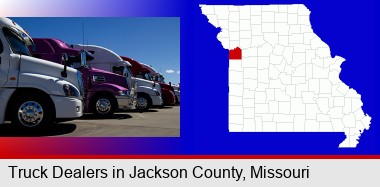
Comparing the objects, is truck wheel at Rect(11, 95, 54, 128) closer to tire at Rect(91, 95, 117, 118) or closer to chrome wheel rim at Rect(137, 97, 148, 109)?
tire at Rect(91, 95, 117, 118)

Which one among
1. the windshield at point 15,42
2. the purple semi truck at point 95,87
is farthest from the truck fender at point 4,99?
the purple semi truck at point 95,87

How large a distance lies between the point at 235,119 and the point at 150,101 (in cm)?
976

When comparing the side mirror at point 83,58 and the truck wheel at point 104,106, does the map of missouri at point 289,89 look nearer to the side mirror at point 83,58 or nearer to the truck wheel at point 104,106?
the side mirror at point 83,58

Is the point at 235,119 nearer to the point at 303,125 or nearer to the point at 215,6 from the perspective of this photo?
the point at 303,125

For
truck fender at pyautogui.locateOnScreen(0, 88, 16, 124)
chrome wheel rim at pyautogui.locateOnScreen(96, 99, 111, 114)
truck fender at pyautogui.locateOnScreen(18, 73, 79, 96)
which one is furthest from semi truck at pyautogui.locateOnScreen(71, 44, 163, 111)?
truck fender at pyautogui.locateOnScreen(0, 88, 16, 124)

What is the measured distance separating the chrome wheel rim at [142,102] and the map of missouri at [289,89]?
965 centimetres

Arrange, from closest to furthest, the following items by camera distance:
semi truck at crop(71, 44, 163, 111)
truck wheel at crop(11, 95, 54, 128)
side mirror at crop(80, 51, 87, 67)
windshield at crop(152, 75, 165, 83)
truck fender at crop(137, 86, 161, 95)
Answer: truck wheel at crop(11, 95, 54, 128)
side mirror at crop(80, 51, 87, 67)
semi truck at crop(71, 44, 163, 111)
truck fender at crop(137, 86, 161, 95)
windshield at crop(152, 75, 165, 83)

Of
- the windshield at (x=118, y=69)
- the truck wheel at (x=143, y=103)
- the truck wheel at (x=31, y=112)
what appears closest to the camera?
the truck wheel at (x=31, y=112)

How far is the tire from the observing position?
10.5 metres

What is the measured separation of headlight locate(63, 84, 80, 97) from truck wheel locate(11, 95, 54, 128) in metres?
0.42

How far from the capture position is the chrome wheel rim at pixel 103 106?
10.5 meters

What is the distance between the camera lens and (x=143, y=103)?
45.5 feet

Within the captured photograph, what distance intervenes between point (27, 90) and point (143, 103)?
24.5 feet

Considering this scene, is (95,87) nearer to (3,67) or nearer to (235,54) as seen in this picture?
(3,67)
